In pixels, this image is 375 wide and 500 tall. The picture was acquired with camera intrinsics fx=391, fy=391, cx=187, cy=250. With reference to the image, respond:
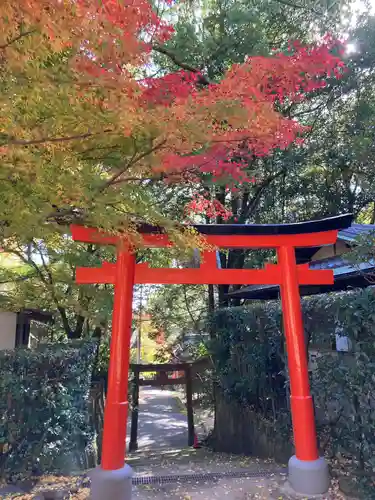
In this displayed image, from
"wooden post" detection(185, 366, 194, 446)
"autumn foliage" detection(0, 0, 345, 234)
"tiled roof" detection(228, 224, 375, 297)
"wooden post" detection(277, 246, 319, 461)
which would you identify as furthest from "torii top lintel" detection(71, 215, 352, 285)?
"wooden post" detection(185, 366, 194, 446)

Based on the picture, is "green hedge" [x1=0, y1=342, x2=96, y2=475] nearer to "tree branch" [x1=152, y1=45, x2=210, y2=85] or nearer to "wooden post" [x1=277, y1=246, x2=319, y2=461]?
"wooden post" [x1=277, y1=246, x2=319, y2=461]

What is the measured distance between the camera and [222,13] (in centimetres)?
670

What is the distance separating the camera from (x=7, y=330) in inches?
325

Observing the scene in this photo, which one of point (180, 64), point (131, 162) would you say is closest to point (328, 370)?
point (131, 162)

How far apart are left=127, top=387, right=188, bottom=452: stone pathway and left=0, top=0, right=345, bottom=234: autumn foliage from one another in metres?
9.13

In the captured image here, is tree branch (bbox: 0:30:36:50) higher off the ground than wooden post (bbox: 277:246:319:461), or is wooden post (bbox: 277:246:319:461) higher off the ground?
tree branch (bbox: 0:30:36:50)

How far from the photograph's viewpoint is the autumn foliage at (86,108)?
194 centimetres

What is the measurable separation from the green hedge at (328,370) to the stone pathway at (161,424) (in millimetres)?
4450

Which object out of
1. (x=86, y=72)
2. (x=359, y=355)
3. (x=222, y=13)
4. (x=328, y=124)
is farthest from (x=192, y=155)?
(x=328, y=124)

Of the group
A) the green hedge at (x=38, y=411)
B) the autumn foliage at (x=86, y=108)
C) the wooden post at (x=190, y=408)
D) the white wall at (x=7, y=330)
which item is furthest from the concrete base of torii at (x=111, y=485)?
the wooden post at (x=190, y=408)

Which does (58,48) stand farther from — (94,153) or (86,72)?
(94,153)

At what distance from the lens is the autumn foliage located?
1938mm

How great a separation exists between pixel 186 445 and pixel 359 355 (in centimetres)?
795

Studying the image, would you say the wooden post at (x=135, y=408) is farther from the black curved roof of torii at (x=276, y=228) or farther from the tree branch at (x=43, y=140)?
the tree branch at (x=43, y=140)
